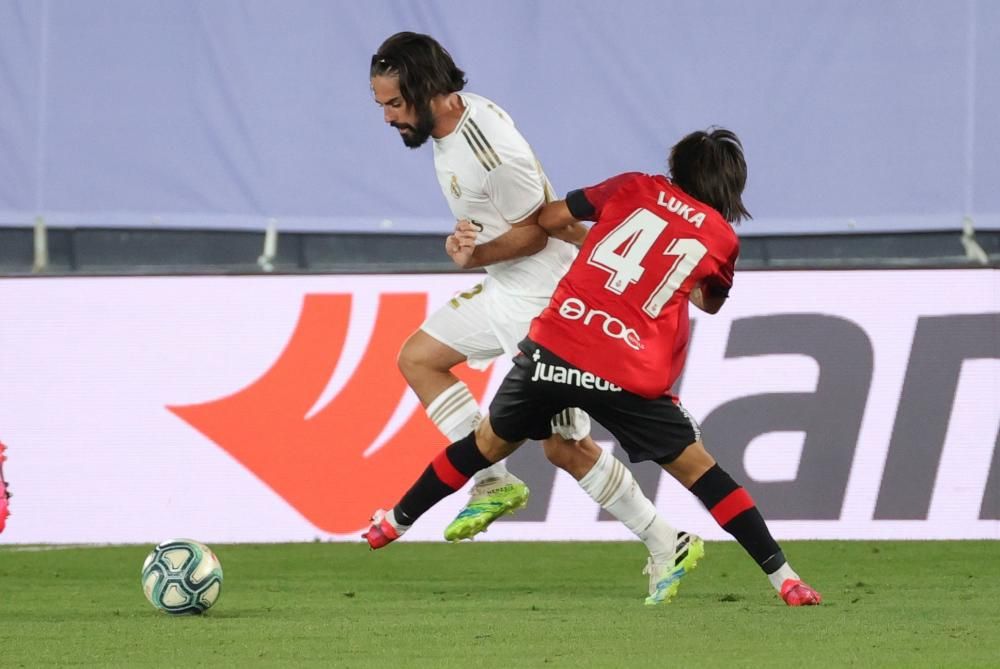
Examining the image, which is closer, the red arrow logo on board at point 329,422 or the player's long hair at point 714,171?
the player's long hair at point 714,171

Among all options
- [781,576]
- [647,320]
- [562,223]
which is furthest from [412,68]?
[781,576]

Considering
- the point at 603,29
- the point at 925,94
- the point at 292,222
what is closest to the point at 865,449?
the point at 925,94

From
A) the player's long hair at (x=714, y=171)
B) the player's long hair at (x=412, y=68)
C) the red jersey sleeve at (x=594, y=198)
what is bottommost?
the red jersey sleeve at (x=594, y=198)

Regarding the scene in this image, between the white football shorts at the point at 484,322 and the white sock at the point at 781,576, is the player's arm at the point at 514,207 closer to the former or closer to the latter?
the white football shorts at the point at 484,322

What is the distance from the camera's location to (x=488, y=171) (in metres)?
5.05

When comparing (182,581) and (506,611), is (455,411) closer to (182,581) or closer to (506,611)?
(506,611)

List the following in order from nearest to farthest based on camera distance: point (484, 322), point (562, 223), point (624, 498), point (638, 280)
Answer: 1. point (638, 280)
2. point (562, 223)
3. point (624, 498)
4. point (484, 322)

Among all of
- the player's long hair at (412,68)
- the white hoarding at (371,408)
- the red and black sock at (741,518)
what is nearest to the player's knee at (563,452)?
the red and black sock at (741,518)

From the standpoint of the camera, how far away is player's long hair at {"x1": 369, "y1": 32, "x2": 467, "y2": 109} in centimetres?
500

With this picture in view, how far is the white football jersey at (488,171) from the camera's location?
199 inches

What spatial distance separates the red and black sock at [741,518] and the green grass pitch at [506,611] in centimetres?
14

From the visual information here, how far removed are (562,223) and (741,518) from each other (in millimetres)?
1032

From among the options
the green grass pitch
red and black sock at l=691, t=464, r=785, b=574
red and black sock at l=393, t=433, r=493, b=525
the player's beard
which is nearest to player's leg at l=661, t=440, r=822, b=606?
red and black sock at l=691, t=464, r=785, b=574

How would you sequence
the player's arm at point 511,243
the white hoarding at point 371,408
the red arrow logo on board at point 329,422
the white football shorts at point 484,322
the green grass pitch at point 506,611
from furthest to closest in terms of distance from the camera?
the red arrow logo on board at point 329,422, the white hoarding at point 371,408, the white football shorts at point 484,322, the player's arm at point 511,243, the green grass pitch at point 506,611
